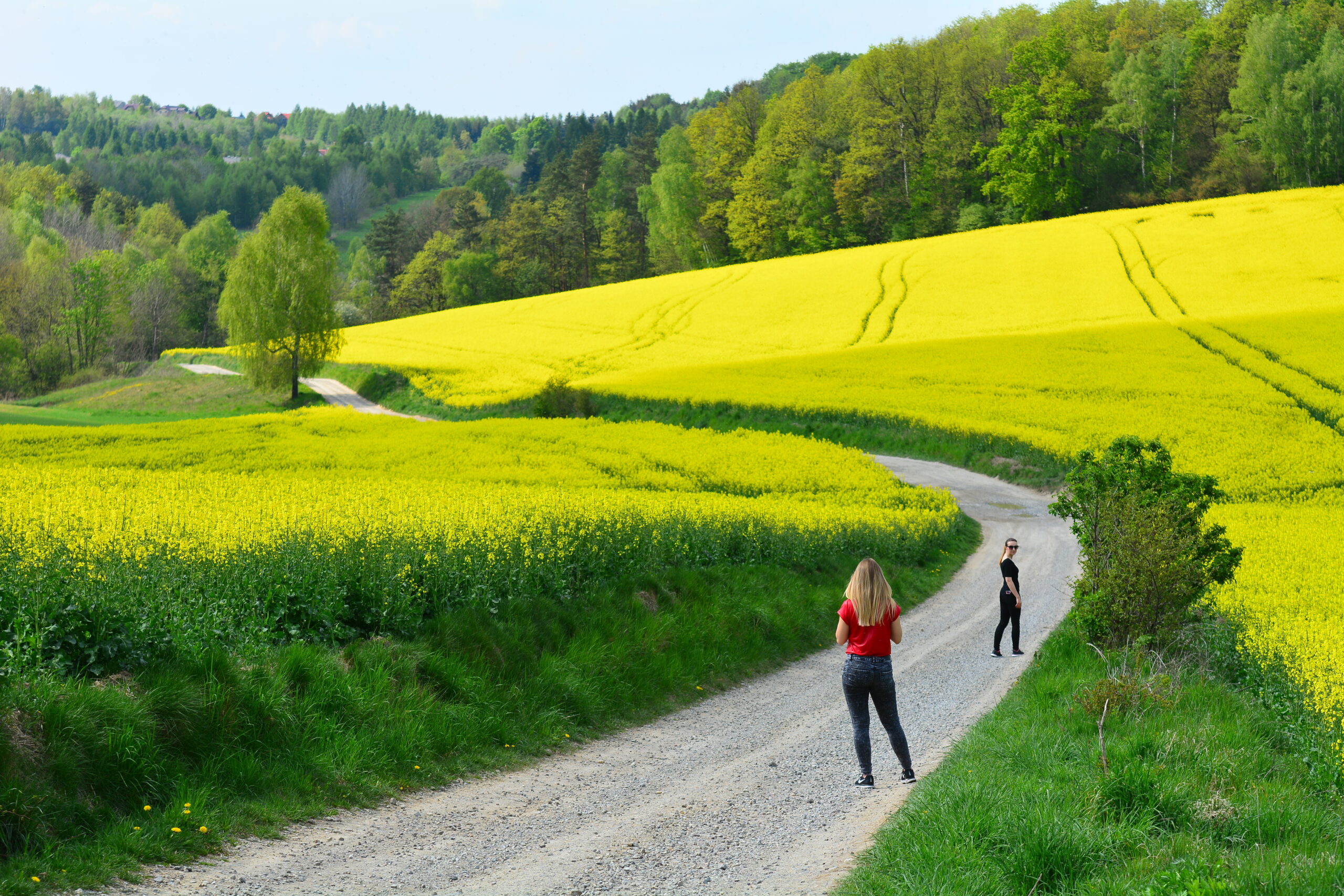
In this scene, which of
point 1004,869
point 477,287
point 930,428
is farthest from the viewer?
point 477,287

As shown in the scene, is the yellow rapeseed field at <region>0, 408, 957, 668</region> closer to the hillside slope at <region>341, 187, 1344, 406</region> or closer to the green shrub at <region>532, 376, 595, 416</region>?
the green shrub at <region>532, 376, 595, 416</region>

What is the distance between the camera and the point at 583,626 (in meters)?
12.2

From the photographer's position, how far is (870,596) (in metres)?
8.86

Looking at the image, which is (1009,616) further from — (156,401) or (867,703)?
(156,401)

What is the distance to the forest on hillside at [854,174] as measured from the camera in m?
84.6

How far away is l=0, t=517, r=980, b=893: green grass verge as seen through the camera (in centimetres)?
660

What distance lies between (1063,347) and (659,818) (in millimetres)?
45775

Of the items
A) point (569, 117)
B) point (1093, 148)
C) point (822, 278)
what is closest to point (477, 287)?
point (822, 278)

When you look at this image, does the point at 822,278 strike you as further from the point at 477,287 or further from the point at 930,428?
the point at 477,287

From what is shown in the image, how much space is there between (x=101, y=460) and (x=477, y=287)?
91.9 meters

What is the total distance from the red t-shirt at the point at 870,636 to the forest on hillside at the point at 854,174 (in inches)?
3462

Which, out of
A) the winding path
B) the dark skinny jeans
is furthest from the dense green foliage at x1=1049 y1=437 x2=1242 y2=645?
the winding path

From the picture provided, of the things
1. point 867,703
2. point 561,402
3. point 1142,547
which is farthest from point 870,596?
point 561,402

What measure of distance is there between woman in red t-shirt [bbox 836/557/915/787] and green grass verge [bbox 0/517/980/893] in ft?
10.6
